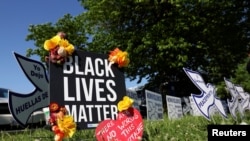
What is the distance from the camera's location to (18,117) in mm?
6055

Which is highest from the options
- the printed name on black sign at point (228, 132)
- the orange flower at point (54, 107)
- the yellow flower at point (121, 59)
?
the yellow flower at point (121, 59)

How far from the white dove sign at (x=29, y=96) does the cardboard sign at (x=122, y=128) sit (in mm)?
1058

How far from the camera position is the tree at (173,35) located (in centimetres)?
2712

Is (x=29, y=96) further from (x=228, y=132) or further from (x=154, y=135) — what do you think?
(x=228, y=132)

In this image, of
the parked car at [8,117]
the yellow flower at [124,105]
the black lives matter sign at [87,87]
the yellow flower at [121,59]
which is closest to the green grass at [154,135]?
the black lives matter sign at [87,87]

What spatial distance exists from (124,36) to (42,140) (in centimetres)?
2293

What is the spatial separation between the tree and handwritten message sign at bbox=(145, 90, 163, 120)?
459 inches

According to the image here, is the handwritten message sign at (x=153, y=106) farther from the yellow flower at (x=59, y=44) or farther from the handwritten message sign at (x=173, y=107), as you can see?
the yellow flower at (x=59, y=44)

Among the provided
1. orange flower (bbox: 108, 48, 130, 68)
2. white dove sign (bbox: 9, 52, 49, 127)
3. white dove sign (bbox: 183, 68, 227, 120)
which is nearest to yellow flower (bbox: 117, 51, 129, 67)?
orange flower (bbox: 108, 48, 130, 68)

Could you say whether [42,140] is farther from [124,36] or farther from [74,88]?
[124,36]

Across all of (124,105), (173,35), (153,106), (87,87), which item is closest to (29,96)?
(87,87)

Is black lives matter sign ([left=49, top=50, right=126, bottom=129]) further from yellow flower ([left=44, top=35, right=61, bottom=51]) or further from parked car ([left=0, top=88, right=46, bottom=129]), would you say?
parked car ([left=0, top=88, right=46, bottom=129])

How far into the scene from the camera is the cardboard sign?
18.3ft

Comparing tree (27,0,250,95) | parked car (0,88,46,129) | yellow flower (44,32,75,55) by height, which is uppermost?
tree (27,0,250,95)
